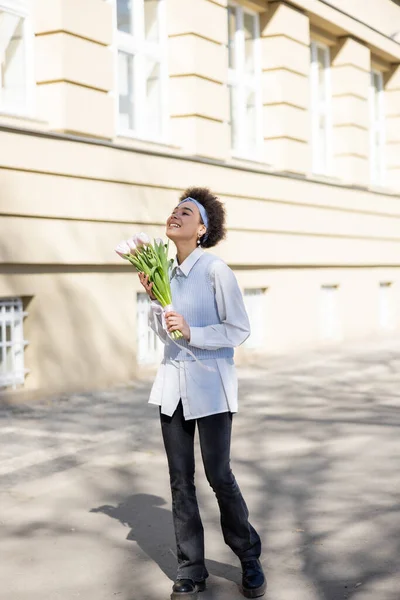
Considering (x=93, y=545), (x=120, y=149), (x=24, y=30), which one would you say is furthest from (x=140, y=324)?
(x=93, y=545)

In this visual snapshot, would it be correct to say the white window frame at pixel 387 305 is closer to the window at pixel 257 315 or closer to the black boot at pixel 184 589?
the window at pixel 257 315

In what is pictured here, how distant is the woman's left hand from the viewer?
168 inches

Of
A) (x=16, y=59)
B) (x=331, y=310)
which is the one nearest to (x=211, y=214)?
(x=16, y=59)

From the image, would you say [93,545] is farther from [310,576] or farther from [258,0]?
[258,0]

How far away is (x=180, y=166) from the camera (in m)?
12.7

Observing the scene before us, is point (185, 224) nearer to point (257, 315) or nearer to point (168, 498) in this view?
point (168, 498)

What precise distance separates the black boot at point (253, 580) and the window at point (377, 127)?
54.5 ft

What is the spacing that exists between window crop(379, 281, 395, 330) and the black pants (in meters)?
15.9

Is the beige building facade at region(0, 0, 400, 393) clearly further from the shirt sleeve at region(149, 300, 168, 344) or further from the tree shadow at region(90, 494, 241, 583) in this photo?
the shirt sleeve at region(149, 300, 168, 344)

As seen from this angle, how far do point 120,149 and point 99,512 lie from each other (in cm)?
629

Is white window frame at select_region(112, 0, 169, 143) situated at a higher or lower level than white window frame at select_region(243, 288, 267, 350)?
higher

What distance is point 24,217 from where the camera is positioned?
401 inches

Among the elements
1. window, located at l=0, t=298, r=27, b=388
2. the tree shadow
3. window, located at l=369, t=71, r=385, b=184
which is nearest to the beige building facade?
window, located at l=0, t=298, r=27, b=388

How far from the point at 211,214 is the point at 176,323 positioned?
2.13 ft
